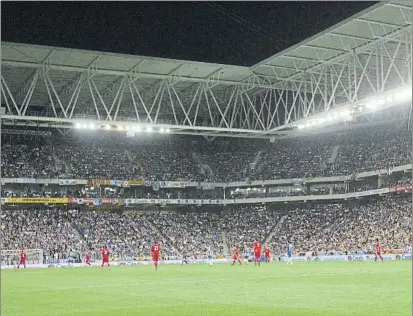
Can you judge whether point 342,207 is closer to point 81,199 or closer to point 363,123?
point 363,123

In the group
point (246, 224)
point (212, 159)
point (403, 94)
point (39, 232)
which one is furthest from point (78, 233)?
point (403, 94)

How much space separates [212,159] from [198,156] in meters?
1.80

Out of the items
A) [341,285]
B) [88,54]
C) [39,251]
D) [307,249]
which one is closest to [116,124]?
[88,54]

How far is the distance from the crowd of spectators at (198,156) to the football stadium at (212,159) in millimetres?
180

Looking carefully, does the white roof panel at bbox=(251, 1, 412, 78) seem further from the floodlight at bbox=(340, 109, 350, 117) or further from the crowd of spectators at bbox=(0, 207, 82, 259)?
the crowd of spectators at bbox=(0, 207, 82, 259)

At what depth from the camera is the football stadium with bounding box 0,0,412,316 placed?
4216 centimetres

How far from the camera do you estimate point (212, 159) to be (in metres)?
73.8

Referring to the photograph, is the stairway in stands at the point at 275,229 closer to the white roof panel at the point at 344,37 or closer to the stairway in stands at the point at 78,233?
the stairway in stands at the point at 78,233

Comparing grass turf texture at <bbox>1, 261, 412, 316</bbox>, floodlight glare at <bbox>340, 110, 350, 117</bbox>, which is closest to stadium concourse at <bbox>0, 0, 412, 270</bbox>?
floodlight glare at <bbox>340, 110, 350, 117</bbox>

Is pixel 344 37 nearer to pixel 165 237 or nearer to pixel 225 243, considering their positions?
pixel 165 237

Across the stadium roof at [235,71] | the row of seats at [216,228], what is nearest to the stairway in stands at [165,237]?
the row of seats at [216,228]

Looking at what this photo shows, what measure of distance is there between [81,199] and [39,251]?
1062 centimetres

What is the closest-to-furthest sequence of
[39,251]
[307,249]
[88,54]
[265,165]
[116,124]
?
[88,54] < [116,124] < [39,251] < [307,249] < [265,165]

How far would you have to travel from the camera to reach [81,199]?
62031mm
